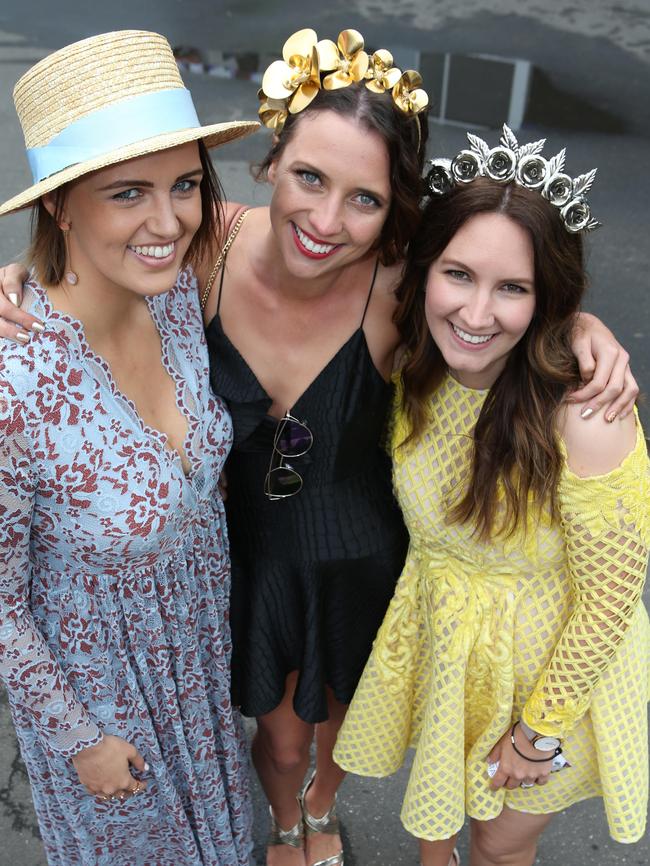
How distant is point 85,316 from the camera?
196 centimetres

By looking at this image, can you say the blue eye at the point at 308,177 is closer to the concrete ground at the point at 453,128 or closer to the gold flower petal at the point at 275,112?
the gold flower petal at the point at 275,112

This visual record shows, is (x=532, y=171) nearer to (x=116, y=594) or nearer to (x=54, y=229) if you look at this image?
(x=54, y=229)

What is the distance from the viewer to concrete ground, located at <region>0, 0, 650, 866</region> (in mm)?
3039

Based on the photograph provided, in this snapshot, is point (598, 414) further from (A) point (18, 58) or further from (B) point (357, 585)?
(A) point (18, 58)

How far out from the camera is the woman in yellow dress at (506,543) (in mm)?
2000

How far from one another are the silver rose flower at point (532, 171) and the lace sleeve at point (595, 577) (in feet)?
1.87

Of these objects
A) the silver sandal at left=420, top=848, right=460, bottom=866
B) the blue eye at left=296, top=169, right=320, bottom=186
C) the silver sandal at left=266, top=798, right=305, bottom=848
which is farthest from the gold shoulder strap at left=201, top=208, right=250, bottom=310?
the silver sandal at left=420, top=848, right=460, bottom=866

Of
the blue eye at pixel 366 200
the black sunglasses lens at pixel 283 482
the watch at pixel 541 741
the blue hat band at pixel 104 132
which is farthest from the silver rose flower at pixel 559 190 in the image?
the watch at pixel 541 741

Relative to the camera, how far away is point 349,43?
211 centimetres

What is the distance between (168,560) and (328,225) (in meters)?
0.80

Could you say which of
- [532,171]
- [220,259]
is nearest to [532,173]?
[532,171]

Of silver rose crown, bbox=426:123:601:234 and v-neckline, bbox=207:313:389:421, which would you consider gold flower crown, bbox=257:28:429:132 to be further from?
v-neckline, bbox=207:313:389:421

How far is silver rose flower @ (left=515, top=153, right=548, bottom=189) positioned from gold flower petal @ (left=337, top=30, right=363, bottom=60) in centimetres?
44

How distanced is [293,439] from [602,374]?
730mm
